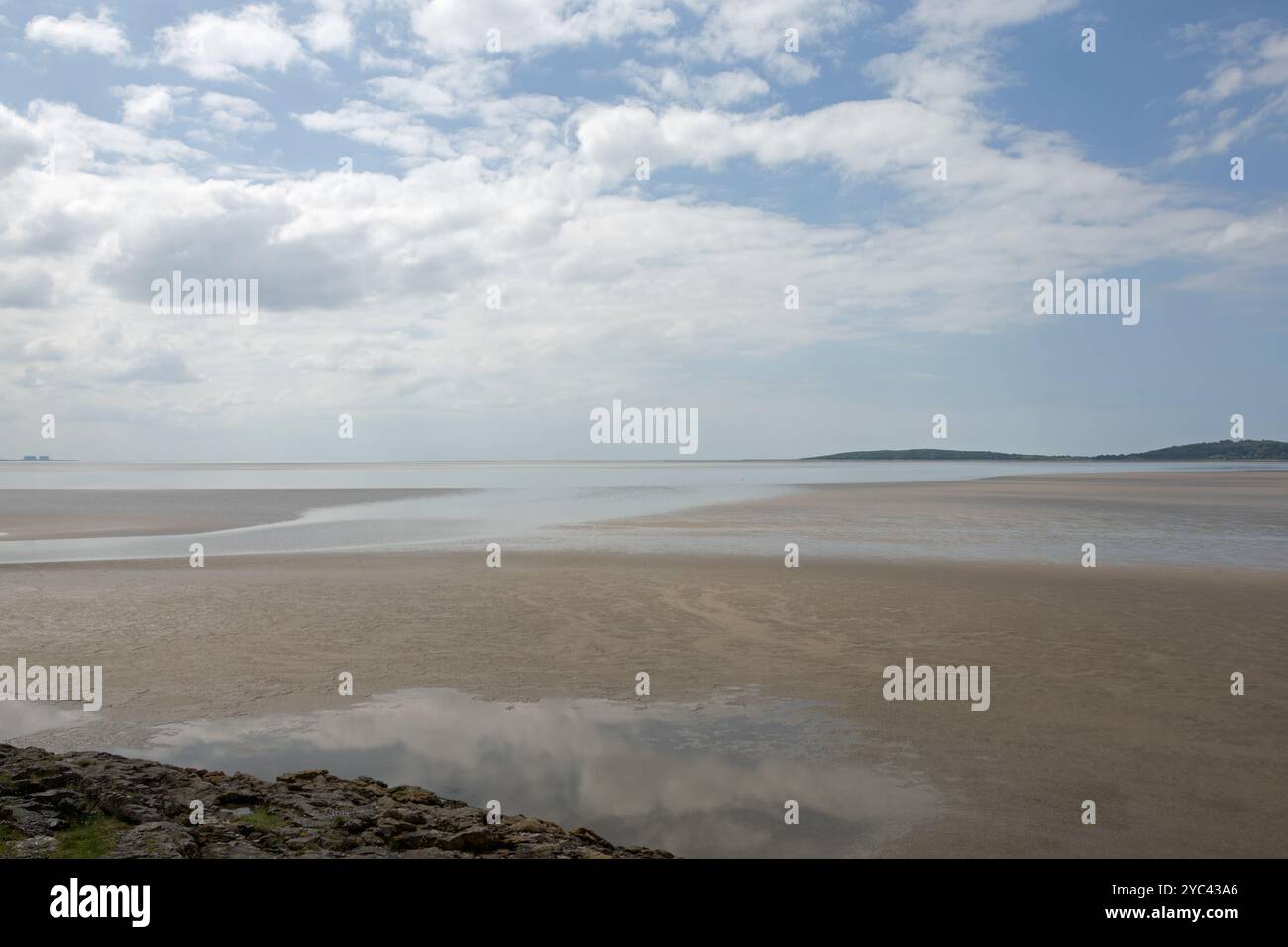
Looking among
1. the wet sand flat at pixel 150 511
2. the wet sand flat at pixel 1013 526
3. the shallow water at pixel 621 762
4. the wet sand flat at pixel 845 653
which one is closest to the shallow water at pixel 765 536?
the wet sand flat at pixel 1013 526

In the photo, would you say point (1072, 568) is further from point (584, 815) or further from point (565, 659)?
point (584, 815)

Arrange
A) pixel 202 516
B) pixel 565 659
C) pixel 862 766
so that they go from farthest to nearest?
pixel 202 516 < pixel 565 659 < pixel 862 766

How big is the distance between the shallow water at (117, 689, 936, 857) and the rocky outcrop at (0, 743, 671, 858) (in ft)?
2.38

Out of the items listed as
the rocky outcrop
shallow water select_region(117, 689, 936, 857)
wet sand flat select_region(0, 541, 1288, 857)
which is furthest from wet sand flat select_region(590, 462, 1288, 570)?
the rocky outcrop

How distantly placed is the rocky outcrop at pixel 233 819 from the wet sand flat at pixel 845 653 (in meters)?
2.46

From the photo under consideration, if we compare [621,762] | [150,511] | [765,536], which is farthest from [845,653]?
[150,511]

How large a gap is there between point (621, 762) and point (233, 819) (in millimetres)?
3630

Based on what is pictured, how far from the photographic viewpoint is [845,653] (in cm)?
1284

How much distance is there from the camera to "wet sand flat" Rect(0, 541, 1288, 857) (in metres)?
7.45

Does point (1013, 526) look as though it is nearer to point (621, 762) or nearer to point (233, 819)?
point (621, 762)

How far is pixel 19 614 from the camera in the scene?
1561 centimetres

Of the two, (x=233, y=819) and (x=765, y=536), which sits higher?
(x=765, y=536)
